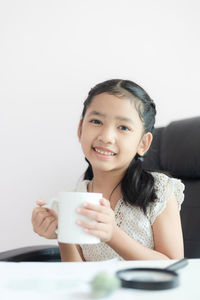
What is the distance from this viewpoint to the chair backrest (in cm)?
130

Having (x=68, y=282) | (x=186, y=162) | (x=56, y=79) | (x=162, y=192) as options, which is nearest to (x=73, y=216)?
(x=68, y=282)

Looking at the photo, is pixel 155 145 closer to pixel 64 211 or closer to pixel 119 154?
pixel 119 154

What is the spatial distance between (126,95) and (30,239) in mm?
1035

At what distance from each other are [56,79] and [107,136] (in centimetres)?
91

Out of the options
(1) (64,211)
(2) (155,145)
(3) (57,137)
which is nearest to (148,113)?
(2) (155,145)

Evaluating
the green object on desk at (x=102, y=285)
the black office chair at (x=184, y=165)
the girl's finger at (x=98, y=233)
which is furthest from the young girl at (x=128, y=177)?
the green object on desk at (x=102, y=285)

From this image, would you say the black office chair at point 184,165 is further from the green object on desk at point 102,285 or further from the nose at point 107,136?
the green object on desk at point 102,285

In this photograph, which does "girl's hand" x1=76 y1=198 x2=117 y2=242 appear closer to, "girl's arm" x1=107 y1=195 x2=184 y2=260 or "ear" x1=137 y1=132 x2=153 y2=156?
"girl's arm" x1=107 y1=195 x2=184 y2=260

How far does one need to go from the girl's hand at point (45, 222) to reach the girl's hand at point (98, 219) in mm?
168

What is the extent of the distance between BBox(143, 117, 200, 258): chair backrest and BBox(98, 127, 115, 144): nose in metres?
0.40

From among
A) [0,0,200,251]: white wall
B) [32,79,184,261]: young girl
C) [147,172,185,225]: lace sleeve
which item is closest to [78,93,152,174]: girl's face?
[32,79,184,261]: young girl

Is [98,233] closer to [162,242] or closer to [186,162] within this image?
[162,242]

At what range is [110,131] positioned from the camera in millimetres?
1053

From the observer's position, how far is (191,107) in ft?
6.45
